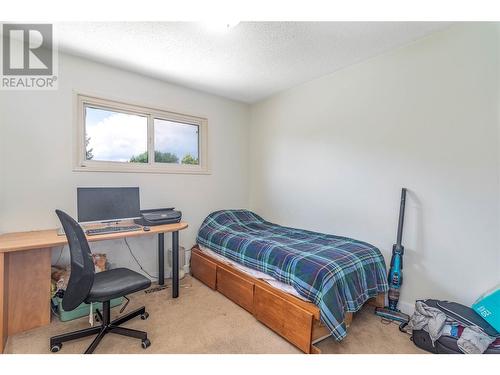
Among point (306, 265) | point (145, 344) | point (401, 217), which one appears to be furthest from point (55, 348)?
point (401, 217)

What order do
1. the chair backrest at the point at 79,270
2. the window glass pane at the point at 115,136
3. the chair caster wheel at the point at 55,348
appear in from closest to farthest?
the chair backrest at the point at 79,270 < the chair caster wheel at the point at 55,348 < the window glass pane at the point at 115,136

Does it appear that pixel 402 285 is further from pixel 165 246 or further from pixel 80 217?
pixel 80 217

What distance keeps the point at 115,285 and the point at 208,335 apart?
81 centimetres

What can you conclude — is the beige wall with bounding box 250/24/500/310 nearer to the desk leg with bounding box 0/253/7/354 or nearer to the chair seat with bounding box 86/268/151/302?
the chair seat with bounding box 86/268/151/302

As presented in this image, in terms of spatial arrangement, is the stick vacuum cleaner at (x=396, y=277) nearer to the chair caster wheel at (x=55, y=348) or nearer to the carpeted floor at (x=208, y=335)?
the carpeted floor at (x=208, y=335)

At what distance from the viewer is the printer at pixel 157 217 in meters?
2.52

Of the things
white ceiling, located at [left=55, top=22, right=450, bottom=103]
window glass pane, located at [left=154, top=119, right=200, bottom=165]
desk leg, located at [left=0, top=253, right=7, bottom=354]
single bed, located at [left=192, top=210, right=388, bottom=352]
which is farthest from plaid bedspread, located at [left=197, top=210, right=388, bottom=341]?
white ceiling, located at [left=55, top=22, right=450, bottom=103]

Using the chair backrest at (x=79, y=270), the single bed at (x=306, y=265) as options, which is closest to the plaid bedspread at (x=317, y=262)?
the single bed at (x=306, y=265)

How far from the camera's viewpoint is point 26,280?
6.36 ft

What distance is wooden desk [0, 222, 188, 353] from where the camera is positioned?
180cm

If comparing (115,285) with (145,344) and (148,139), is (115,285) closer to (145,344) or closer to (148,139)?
(145,344)

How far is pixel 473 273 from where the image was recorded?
1.86m

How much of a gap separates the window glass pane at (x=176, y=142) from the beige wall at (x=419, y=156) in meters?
1.49
